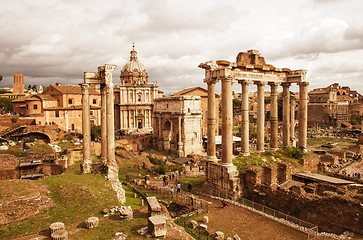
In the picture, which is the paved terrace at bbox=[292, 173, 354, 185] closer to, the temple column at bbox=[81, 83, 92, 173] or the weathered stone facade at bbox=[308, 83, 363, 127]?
the temple column at bbox=[81, 83, 92, 173]

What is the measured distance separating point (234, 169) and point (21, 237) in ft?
38.8

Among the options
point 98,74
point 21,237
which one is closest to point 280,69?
point 98,74

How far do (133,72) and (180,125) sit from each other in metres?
24.7

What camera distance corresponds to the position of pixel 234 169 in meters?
16.8

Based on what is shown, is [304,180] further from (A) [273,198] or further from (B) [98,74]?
(B) [98,74]

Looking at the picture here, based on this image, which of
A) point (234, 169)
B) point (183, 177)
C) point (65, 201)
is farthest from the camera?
point (183, 177)

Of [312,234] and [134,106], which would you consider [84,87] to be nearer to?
[312,234]

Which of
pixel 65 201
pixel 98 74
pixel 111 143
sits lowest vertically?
pixel 65 201

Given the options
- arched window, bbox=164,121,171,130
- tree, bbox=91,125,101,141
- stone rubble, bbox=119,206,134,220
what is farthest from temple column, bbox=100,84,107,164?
arched window, bbox=164,121,171,130

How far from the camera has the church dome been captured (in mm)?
59203

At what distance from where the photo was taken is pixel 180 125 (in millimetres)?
40844

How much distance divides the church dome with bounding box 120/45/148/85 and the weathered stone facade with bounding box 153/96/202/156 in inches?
669

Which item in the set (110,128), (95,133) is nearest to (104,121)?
(110,128)

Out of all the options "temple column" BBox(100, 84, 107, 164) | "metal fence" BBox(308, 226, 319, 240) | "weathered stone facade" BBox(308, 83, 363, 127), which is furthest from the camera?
"weathered stone facade" BBox(308, 83, 363, 127)
